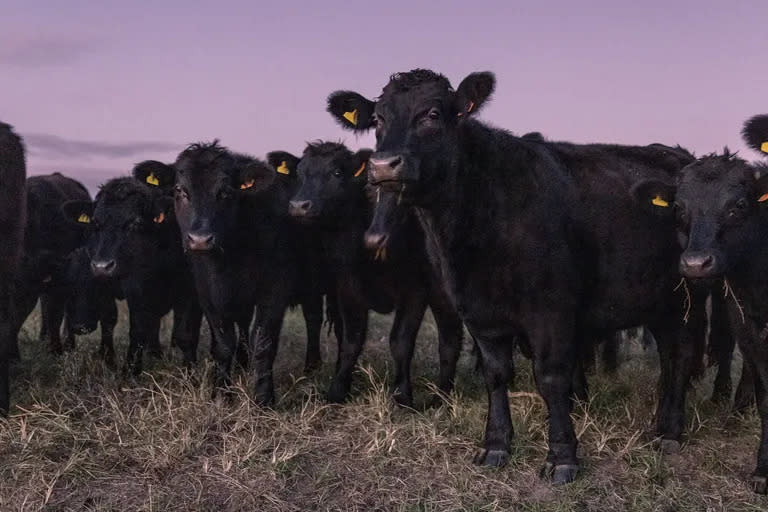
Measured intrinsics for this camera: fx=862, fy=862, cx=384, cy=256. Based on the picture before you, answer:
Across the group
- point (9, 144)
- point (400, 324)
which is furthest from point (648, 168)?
point (9, 144)

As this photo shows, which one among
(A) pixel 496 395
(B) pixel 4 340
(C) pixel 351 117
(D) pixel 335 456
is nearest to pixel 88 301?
(B) pixel 4 340

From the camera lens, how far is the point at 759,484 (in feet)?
Answer: 18.2

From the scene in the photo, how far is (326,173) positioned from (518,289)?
2.66m

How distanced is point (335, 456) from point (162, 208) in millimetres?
3649

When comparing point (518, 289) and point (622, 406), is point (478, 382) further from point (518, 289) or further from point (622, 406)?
point (518, 289)

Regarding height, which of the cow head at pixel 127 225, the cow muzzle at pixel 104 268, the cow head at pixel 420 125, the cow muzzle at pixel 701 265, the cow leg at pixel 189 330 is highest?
the cow head at pixel 420 125

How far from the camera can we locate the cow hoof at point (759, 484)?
218 inches

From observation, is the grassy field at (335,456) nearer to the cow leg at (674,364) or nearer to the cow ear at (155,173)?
the cow leg at (674,364)

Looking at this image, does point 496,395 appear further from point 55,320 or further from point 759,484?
point 55,320

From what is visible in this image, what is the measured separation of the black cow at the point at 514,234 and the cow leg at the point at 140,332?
370 centimetres

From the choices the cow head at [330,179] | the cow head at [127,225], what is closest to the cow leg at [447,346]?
the cow head at [330,179]

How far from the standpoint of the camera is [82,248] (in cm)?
984

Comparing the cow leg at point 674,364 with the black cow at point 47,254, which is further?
the black cow at point 47,254

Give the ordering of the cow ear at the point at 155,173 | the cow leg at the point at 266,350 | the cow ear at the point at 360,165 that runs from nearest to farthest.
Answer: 1. the cow leg at the point at 266,350
2. the cow ear at the point at 360,165
3. the cow ear at the point at 155,173
